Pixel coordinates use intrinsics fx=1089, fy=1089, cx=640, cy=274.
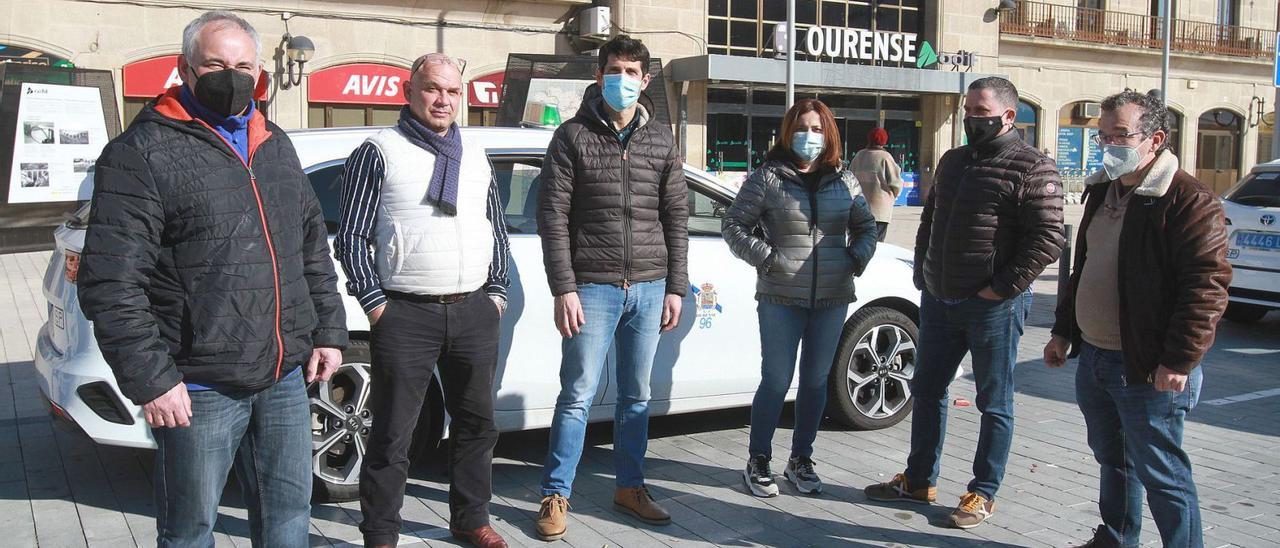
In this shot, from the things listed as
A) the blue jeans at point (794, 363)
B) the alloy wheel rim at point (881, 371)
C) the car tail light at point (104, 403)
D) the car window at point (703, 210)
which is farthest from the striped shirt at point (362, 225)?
the alloy wheel rim at point (881, 371)

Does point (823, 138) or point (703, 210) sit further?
point (703, 210)

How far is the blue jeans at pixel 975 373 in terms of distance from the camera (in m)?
4.36

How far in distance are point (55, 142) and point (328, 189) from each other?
11.4 m

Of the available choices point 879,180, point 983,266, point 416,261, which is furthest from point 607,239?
point 879,180

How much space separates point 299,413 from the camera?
9.86ft

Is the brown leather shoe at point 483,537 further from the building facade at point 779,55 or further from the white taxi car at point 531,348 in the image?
the building facade at point 779,55

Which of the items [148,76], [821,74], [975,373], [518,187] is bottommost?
[975,373]

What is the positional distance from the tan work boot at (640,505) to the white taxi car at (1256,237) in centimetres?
653

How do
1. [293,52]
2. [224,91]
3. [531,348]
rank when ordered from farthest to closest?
1. [293,52]
2. [531,348]
3. [224,91]

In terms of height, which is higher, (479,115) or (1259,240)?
(479,115)

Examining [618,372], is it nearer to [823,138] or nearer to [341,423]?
[341,423]

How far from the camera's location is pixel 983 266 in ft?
14.0

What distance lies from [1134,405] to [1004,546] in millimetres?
925

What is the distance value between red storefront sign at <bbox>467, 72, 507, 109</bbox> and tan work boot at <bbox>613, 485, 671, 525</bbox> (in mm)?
18678
